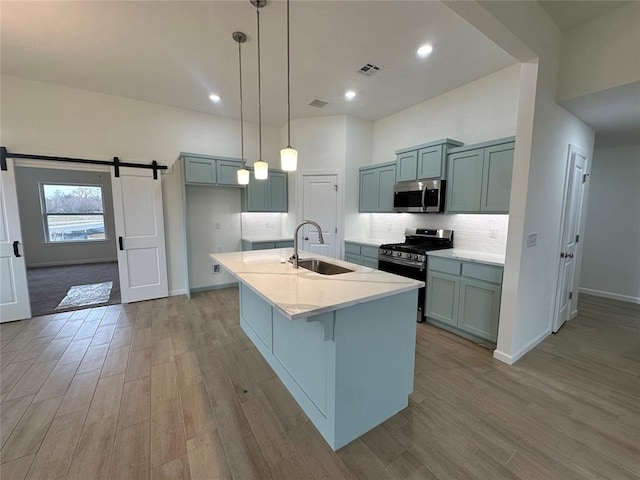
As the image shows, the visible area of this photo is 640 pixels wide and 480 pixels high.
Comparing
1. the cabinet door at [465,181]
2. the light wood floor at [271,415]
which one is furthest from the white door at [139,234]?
the cabinet door at [465,181]

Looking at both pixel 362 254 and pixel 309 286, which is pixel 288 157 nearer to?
pixel 309 286

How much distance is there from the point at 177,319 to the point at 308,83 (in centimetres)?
352

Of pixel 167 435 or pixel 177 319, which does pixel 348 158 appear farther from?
pixel 167 435

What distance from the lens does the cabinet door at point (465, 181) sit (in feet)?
9.78

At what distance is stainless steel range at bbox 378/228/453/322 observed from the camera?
3.32 metres

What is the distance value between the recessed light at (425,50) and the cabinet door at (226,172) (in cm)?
305

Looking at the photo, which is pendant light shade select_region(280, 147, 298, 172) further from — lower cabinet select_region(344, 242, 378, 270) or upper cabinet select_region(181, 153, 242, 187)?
upper cabinet select_region(181, 153, 242, 187)

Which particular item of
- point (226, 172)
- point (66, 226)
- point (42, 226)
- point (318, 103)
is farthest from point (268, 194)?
point (42, 226)

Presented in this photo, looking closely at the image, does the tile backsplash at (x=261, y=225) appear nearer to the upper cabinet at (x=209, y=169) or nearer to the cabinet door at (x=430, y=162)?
the upper cabinet at (x=209, y=169)

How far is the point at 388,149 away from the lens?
179 inches

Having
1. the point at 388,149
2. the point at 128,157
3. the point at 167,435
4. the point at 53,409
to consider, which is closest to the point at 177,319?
the point at 53,409

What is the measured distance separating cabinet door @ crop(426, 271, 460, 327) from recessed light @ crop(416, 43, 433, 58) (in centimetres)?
237

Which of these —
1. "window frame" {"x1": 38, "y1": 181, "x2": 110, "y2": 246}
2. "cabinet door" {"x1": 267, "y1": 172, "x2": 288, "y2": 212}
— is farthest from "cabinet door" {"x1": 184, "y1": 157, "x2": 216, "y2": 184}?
"window frame" {"x1": 38, "y1": 181, "x2": 110, "y2": 246}

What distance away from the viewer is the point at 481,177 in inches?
116
